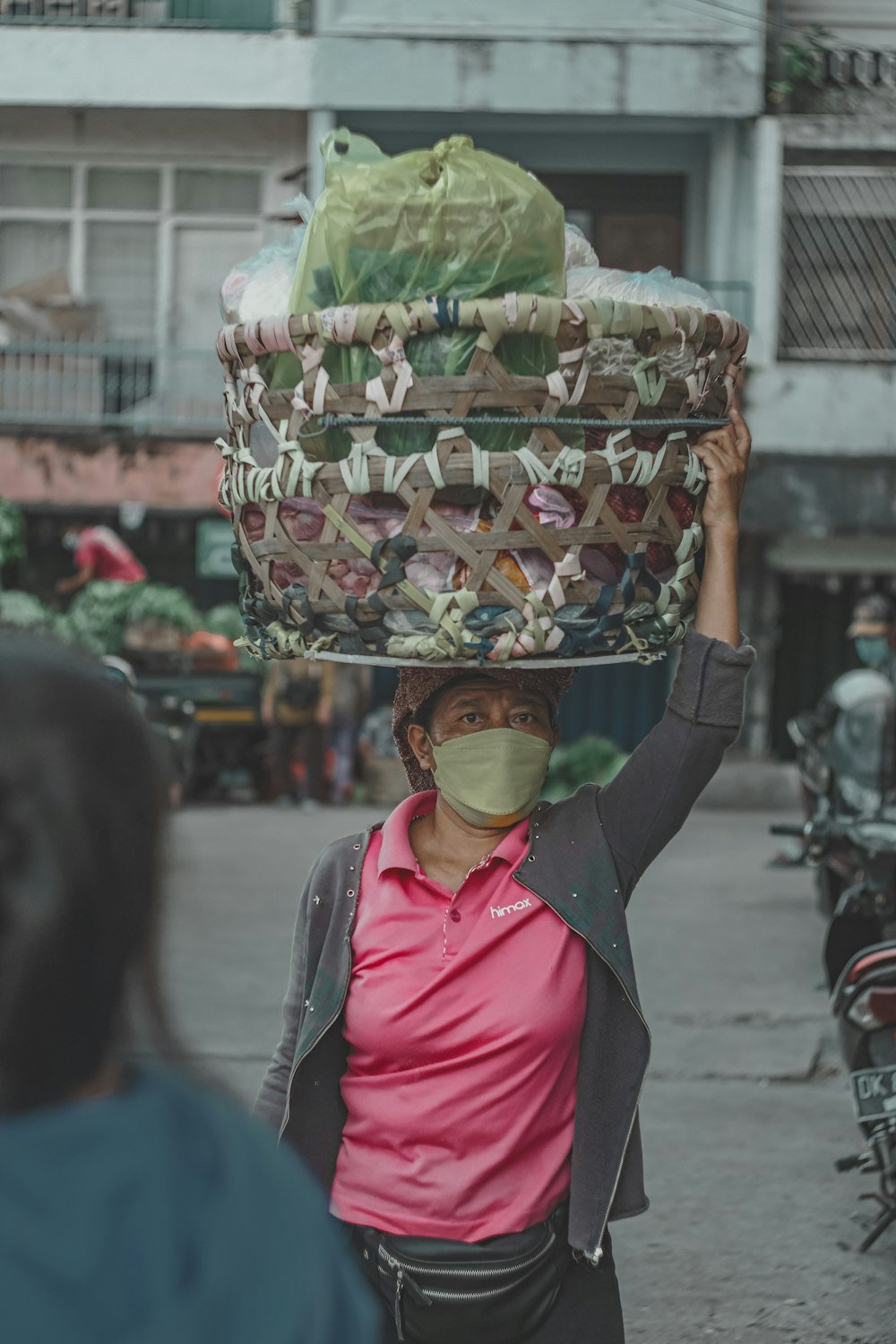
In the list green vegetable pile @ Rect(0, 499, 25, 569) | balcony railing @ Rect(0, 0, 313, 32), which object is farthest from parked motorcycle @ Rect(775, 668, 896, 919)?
balcony railing @ Rect(0, 0, 313, 32)

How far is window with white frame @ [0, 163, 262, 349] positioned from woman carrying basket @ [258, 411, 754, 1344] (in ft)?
48.6

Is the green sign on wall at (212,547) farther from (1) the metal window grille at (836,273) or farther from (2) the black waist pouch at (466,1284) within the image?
(2) the black waist pouch at (466,1284)

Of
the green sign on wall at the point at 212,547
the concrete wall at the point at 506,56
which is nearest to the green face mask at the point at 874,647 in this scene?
the concrete wall at the point at 506,56

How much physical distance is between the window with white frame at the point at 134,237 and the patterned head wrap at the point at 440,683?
14.6 meters

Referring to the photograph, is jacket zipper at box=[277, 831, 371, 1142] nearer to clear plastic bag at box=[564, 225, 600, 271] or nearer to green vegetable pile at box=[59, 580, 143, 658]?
clear plastic bag at box=[564, 225, 600, 271]

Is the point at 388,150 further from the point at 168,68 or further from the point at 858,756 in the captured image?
the point at 858,756

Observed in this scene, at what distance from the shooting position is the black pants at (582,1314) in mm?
2361

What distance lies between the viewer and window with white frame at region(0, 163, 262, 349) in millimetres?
16719

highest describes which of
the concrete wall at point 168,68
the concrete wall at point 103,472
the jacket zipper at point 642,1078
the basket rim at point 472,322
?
the concrete wall at point 168,68

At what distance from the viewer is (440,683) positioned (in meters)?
2.53

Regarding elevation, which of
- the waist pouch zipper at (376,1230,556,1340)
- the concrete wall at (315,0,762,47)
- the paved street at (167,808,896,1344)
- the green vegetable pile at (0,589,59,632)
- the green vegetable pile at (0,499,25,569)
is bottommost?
the paved street at (167,808,896,1344)

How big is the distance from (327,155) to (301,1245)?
1534 millimetres

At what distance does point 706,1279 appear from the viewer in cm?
429

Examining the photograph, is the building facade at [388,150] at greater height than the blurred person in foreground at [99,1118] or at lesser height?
greater
